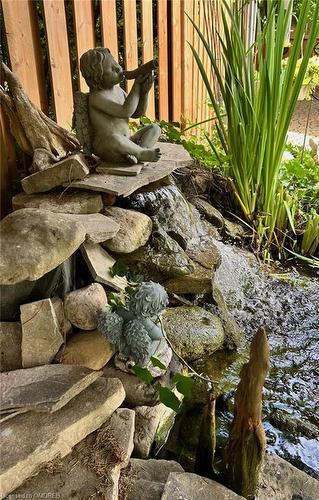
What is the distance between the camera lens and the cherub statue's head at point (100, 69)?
1661 millimetres

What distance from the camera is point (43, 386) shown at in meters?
1.21

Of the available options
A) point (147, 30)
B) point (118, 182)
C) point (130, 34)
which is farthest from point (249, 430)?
point (147, 30)

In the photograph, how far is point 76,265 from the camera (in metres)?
1.60

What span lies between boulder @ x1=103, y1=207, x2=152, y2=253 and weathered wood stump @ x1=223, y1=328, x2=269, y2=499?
2.45 ft

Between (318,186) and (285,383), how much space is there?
67.6 inches

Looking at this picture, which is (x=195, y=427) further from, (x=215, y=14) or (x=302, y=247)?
(x=215, y=14)

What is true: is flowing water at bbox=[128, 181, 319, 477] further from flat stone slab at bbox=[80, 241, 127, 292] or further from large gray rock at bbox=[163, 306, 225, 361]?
flat stone slab at bbox=[80, 241, 127, 292]

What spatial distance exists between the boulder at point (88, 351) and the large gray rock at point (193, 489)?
1.30 feet

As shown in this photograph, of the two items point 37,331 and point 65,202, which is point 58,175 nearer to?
point 65,202

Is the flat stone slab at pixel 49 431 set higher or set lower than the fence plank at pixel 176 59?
lower

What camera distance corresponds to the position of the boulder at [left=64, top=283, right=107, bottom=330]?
1.39 metres

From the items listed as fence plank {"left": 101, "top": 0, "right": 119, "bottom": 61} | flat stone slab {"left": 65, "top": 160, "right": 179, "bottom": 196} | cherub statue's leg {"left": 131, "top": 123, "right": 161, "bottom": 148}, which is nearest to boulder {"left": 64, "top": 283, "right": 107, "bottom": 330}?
flat stone slab {"left": 65, "top": 160, "right": 179, "bottom": 196}

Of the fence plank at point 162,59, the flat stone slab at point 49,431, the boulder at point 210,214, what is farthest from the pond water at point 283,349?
the fence plank at point 162,59

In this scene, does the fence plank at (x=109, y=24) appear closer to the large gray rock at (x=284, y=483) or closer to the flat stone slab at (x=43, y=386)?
the flat stone slab at (x=43, y=386)
